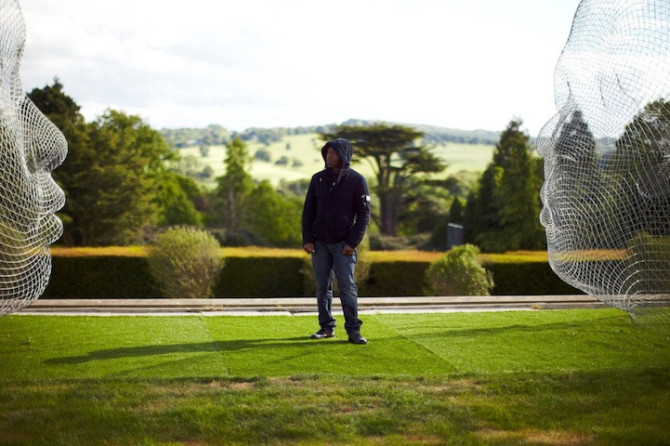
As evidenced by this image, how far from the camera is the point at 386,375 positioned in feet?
19.0

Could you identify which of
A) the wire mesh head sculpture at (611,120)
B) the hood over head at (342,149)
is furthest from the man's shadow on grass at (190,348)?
the wire mesh head sculpture at (611,120)

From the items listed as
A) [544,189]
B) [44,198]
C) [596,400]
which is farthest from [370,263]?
[596,400]

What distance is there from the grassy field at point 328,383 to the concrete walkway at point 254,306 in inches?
37.1

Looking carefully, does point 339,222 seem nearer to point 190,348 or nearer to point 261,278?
point 190,348

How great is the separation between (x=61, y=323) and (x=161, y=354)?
80.5 inches

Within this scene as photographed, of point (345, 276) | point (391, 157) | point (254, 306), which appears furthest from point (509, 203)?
point (345, 276)

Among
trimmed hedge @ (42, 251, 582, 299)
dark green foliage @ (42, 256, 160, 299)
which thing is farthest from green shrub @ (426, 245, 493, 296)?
dark green foliage @ (42, 256, 160, 299)

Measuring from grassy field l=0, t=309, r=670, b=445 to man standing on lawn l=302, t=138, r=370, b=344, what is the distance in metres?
0.53

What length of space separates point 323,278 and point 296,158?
60.3 m

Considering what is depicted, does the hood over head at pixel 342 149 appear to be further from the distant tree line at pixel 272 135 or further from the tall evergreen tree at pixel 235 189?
the distant tree line at pixel 272 135

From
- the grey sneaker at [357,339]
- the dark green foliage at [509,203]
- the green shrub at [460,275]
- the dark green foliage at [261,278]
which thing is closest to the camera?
the grey sneaker at [357,339]

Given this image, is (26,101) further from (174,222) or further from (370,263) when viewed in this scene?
(174,222)

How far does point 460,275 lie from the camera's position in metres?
12.9

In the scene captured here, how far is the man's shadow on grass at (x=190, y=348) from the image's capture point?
6444 millimetres
